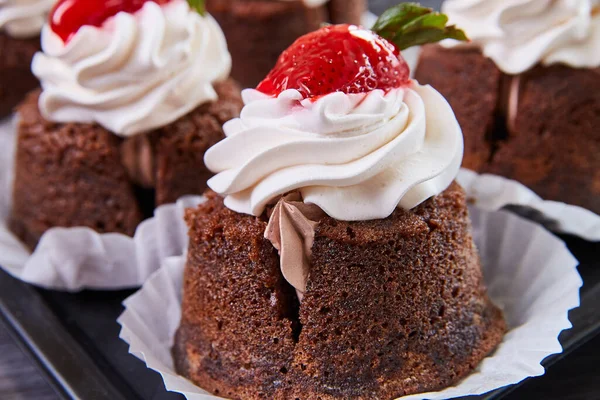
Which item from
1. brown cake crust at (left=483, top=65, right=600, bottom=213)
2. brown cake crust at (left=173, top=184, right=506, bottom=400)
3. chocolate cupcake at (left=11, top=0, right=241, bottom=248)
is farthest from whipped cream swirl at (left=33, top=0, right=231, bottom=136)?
brown cake crust at (left=483, top=65, right=600, bottom=213)

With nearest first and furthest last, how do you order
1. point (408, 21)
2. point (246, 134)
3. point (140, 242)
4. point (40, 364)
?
point (246, 134) → point (408, 21) → point (40, 364) → point (140, 242)

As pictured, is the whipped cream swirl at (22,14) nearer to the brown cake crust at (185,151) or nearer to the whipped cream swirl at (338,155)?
the brown cake crust at (185,151)

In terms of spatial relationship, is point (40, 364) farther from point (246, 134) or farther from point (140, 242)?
point (246, 134)

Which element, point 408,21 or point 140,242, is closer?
point 408,21

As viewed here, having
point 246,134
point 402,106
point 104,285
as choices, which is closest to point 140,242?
point 104,285

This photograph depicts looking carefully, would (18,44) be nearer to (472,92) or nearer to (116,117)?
(116,117)

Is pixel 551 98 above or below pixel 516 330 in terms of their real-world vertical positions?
above
